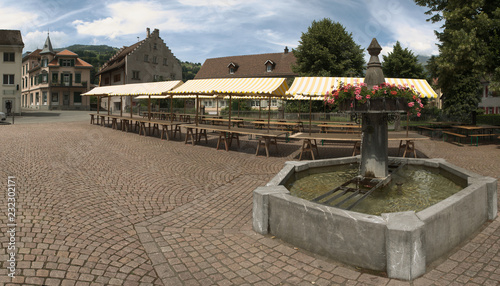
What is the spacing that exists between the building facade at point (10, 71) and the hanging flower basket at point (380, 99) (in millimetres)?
42927

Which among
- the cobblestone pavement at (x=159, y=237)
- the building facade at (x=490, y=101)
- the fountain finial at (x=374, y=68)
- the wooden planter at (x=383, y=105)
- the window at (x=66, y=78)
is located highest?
the window at (x=66, y=78)

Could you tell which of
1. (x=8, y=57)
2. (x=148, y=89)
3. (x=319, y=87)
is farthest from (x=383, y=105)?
(x=8, y=57)

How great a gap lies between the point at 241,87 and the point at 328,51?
2422cm

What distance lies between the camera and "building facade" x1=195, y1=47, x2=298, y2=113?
5141cm

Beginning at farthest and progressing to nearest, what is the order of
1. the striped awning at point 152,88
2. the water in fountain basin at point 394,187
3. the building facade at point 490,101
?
the building facade at point 490,101
the striped awning at point 152,88
the water in fountain basin at point 394,187

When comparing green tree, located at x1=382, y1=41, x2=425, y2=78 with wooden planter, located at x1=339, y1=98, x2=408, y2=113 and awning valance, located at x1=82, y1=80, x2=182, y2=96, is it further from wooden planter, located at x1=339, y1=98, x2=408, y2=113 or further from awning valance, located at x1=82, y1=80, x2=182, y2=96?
wooden planter, located at x1=339, y1=98, x2=408, y2=113

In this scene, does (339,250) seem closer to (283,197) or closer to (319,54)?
(283,197)

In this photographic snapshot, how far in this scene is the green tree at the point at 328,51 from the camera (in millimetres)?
35312

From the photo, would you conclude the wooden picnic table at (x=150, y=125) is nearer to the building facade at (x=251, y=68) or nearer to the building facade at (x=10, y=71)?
the building facade at (x=10, y=71)

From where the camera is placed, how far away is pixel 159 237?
4820 millimetres

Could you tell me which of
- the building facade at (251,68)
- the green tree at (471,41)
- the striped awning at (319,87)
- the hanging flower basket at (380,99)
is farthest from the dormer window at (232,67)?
the hanging flower basket at (380,99)

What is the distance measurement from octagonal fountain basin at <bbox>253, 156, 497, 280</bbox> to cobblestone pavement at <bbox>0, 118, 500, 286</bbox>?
151mm

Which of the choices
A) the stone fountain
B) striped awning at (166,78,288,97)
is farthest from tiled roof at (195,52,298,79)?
the stone fountain

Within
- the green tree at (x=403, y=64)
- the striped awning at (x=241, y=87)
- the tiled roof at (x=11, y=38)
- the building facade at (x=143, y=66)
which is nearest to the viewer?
the striped awning at (x=241, y=87)
